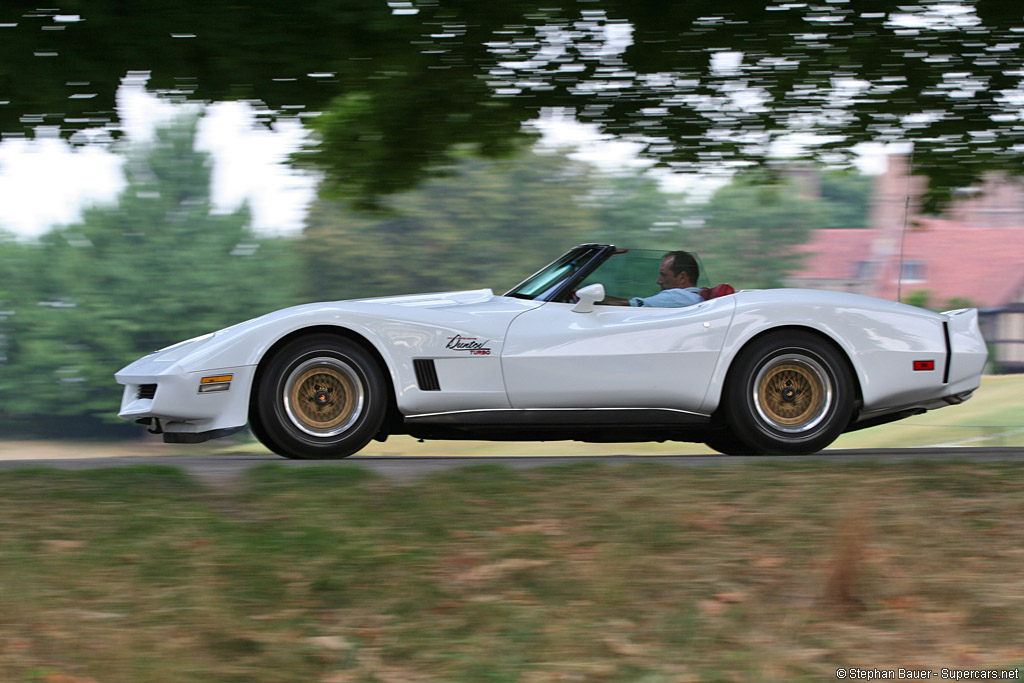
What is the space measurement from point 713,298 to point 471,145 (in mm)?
2856

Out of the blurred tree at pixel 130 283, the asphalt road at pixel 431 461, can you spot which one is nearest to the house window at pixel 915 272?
the blurred tree at pixel 130 283

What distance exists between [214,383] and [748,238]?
20.6m

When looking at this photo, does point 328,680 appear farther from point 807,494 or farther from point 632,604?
point 807,494

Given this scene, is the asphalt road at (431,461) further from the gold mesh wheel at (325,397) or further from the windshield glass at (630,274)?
the windshield glass at (630,274)

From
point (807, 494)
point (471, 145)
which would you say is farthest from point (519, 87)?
point (807, 494)

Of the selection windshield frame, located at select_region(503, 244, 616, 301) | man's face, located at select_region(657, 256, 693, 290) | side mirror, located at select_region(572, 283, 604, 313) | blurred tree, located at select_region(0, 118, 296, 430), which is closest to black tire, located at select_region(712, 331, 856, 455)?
man's face, located at select_region(657, 256, 693, 290)

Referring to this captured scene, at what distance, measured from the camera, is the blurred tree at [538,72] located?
6.48m

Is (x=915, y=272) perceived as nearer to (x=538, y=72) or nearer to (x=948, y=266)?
(x=948, y=266)

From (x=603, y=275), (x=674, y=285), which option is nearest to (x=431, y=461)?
(x=603, y=275)

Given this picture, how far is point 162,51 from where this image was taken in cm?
649

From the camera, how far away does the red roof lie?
25.1 m

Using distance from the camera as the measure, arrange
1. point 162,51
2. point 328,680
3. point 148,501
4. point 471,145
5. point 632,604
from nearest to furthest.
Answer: point 328,680
point 632,604
point 148,501
point 162,51
point 471,145

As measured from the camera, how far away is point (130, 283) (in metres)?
26.8

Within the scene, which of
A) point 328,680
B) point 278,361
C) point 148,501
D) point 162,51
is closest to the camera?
point 328,680
